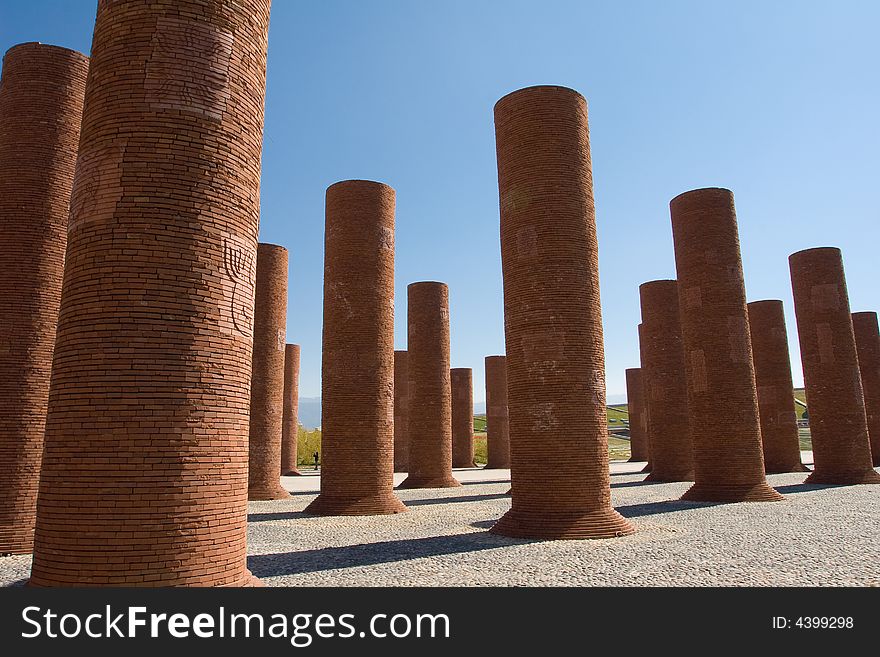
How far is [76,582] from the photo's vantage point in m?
5.48

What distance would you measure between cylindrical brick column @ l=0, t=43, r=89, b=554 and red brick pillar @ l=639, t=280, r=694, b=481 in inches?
708

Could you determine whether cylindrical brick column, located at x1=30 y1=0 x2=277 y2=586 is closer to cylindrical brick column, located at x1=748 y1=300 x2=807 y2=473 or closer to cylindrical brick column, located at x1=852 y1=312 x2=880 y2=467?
cylindrical brick column, located at x1=748 y1=300 x2=807 y2=473

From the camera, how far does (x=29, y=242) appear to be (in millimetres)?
10297

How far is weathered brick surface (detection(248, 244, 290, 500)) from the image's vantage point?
18312 millimetres

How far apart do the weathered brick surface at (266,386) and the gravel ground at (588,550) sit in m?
2.84

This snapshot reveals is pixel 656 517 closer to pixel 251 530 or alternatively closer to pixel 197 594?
pixel 251 530

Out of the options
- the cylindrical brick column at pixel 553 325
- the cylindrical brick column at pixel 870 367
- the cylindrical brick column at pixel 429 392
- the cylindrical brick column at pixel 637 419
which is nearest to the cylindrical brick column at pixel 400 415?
the cylindrical brick column at pixel 429 392

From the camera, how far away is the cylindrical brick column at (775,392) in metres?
24.3

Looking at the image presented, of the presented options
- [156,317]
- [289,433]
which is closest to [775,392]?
[289,433]

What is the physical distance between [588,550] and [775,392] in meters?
18.3

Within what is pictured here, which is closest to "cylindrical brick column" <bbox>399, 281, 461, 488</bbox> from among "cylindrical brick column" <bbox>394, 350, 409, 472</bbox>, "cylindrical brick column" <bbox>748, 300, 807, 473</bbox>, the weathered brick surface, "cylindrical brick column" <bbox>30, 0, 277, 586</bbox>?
the weathered brick surface

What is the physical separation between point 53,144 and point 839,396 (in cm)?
2287

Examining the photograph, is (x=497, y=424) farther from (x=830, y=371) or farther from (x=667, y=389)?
(x=830, y=371)

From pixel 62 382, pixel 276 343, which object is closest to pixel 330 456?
pixel 276 343
